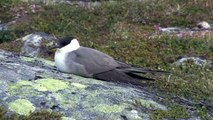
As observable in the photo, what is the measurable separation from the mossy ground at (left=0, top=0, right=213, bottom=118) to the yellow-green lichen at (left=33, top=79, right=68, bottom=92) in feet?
8.24

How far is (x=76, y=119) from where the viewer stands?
21.7 feet

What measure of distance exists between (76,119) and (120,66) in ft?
8.01

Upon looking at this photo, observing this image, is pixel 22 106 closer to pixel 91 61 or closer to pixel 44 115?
pixel 44 115

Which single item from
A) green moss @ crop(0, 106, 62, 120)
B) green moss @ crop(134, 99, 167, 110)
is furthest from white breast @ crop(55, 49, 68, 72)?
green moss @ crop(0, 106, 62, 120)

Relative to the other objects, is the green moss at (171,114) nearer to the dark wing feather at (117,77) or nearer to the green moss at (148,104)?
the green moss at (148,104)

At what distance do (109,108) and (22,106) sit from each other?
1.22m

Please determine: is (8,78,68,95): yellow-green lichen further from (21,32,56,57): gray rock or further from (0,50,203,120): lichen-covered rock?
(21,32,56,57): gray rock

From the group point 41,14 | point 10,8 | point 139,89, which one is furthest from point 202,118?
point 10,8

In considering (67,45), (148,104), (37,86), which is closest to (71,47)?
(67,45)

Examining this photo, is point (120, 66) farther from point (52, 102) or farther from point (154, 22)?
point (154, 22)

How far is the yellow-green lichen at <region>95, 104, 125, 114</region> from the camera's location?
272 inches

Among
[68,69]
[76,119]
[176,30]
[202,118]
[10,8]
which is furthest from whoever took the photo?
[10,8]

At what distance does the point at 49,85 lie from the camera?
7.32 m

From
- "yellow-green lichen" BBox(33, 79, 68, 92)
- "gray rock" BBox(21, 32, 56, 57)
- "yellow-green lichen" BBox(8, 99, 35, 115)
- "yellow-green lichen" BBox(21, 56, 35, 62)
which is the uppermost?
"yellow-green lichen" BBox(21, 56, 35, 62)
